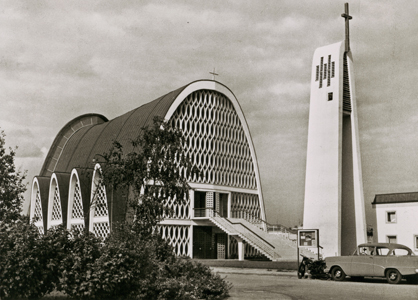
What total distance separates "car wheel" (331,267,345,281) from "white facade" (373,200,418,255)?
14.5 m

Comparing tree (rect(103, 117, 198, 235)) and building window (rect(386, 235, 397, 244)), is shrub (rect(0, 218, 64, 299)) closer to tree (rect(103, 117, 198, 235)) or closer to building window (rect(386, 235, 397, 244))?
tree (rect(103, 117, 198, 235))

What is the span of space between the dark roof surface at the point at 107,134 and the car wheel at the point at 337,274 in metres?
22.2

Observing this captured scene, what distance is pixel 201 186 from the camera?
137 ft

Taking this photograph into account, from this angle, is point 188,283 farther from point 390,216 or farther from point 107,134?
point 107,134

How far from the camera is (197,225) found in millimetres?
40906

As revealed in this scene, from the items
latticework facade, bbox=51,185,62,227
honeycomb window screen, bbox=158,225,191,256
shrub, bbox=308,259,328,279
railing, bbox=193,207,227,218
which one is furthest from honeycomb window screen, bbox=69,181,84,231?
shrub, bbox=308,259,328,279

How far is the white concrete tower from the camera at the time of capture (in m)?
29.4

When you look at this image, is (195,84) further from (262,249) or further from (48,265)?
(48,265)

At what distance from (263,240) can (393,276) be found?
17.6 m

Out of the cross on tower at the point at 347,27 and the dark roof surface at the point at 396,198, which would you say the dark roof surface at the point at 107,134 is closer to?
the cross on tower at the point at 347,27

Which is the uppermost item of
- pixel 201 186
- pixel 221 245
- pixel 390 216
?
pixel 201 186

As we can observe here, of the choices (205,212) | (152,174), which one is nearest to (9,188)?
(152,174)

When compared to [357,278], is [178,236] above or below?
above

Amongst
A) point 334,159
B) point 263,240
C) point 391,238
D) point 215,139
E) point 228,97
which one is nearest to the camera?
point 334,159
